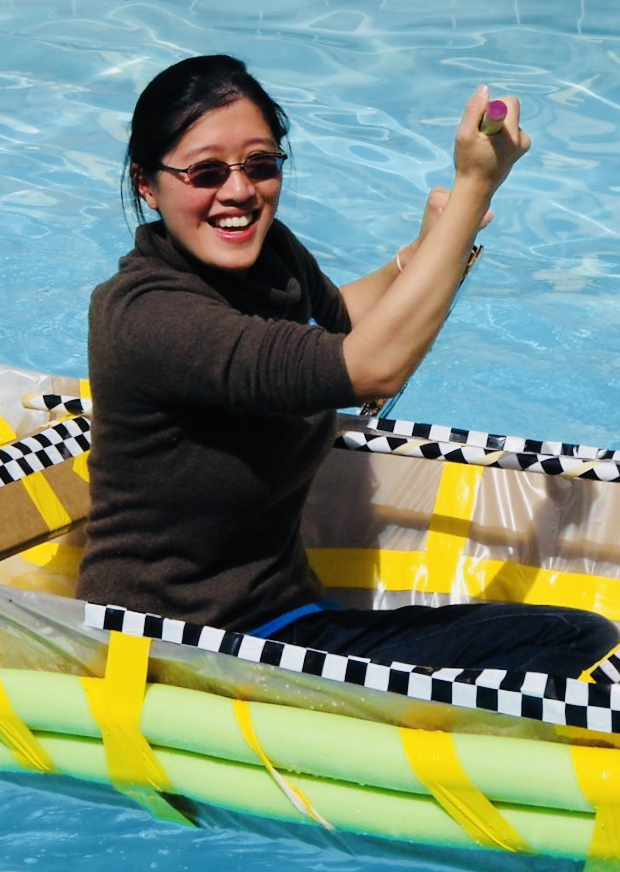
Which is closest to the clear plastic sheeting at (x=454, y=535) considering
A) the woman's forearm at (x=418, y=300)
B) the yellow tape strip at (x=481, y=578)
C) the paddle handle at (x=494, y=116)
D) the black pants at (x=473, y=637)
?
the yellow tape strip at (x=481, y=578)

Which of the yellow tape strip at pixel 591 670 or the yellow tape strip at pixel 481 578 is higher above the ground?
the yellow tape strip at pixel 591 670

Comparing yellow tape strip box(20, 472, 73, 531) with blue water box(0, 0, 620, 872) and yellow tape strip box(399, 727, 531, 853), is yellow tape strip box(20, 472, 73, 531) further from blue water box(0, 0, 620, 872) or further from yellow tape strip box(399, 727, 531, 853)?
yellow tape strip box(399, 727, 531, 853)

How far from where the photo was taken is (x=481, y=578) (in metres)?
2.47

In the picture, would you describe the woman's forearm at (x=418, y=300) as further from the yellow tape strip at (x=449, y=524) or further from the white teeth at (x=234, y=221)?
the yellow tape strip at (x=449, y=524)

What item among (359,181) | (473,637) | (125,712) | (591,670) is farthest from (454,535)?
(359,181)

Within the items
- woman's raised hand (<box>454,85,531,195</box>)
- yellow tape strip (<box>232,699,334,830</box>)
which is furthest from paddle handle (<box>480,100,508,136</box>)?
yellow tape strip (<box>232,699,334,830</box>)

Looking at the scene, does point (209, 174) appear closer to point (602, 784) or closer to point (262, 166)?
point (262, 166)

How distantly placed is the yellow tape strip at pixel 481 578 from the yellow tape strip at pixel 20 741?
674 mm

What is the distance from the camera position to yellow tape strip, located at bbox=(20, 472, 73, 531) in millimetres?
2332

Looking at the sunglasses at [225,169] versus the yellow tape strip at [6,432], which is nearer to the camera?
the sunglasses at [225,169]

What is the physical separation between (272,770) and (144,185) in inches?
30.7

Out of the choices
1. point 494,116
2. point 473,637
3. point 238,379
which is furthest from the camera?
point 473,637

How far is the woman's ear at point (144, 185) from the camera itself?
179 centimetres

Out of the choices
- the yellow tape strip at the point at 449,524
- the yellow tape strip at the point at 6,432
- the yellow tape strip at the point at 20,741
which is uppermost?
the yellow tape strip at the point at 6,432
